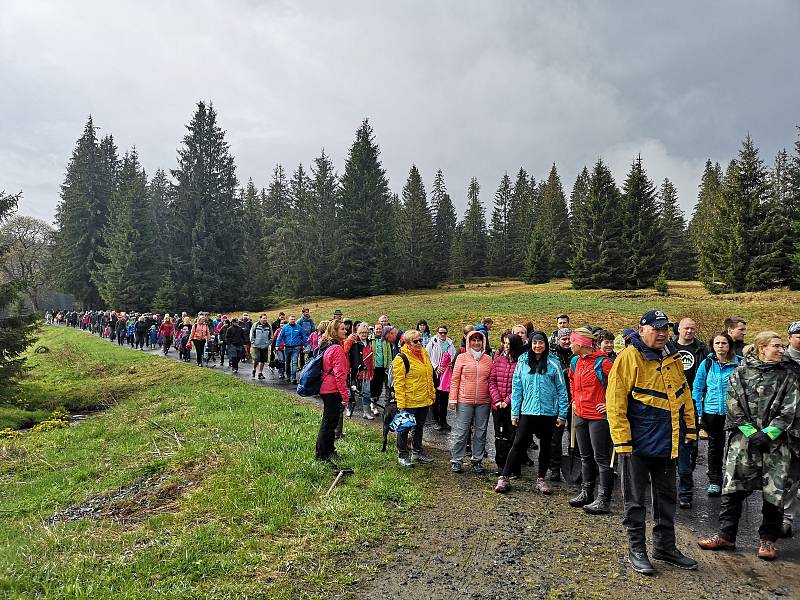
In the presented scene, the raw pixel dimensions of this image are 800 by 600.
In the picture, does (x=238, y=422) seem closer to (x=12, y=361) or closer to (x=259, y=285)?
(x=12, y=361)

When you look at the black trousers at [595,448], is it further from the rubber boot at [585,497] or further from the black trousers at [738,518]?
the black trousers at [738,518]

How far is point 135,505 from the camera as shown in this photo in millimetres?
7109

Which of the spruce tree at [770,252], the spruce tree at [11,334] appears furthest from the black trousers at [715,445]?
the spruce tree at [770,252]

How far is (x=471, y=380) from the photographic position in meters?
7.31

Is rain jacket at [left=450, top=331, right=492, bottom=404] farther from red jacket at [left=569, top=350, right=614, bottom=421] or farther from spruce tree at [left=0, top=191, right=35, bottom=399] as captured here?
spruce tree at [left=0, top=191, right=35, bottom=399]

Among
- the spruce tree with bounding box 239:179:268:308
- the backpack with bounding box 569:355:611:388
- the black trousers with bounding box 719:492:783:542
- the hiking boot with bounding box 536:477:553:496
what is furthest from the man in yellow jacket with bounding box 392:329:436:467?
the spruce tree with bounding box 239:179:268:308

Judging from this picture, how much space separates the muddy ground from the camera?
4.32m

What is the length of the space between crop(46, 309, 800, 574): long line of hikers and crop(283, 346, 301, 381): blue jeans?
659cm

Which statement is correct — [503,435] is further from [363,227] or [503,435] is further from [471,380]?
[363,227]

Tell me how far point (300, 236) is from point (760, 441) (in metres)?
51.0

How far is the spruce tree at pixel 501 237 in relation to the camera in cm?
7512

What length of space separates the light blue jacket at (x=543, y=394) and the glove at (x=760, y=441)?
204cm

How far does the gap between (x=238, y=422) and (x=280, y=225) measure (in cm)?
4995

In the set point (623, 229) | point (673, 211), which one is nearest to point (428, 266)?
point (623, 229)
